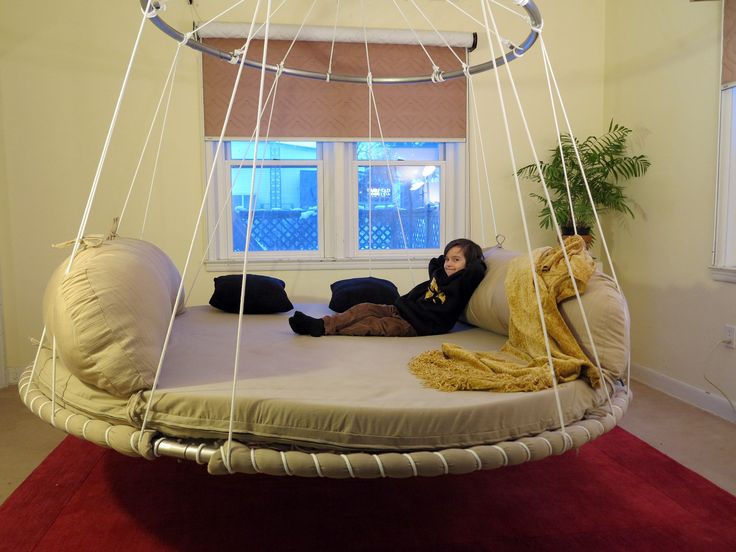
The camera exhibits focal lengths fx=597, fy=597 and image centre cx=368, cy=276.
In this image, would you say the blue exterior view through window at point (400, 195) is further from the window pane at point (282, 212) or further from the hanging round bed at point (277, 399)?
the hanging round bed at point (277, 399)

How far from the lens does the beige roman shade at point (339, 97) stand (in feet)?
12.3

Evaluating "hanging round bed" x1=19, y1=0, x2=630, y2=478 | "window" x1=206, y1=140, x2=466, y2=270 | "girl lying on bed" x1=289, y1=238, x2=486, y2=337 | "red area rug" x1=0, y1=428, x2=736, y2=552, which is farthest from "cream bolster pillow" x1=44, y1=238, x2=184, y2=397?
"window" x1=206, y1=140, x2=466, y2=270

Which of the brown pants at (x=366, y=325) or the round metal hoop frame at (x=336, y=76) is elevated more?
the round metal hoop frame at (x=336, y=76)

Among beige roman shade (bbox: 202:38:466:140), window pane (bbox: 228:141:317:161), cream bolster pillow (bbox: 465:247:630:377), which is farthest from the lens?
window pane (bbox: 228:141:317:161)

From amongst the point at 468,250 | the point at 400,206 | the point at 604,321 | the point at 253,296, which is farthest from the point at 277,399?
the point at 400,206

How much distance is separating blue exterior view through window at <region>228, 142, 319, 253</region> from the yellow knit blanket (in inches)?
81.9

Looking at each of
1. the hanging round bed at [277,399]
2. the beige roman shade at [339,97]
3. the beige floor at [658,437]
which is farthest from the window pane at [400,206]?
the hanging round bed at [277,399]

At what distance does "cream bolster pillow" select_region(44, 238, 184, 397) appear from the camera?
160cm

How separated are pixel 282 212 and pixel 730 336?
2722mm

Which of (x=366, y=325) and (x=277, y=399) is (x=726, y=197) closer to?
(x=366, y=325)

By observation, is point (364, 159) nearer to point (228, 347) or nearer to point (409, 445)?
point (228, 347)

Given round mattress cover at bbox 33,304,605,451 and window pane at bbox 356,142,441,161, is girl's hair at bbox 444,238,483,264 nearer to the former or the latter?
round mattress cover at bbox 33,304,605,451

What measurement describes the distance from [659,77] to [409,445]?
119 inches

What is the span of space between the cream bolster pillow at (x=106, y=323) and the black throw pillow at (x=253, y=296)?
48.3 inches
